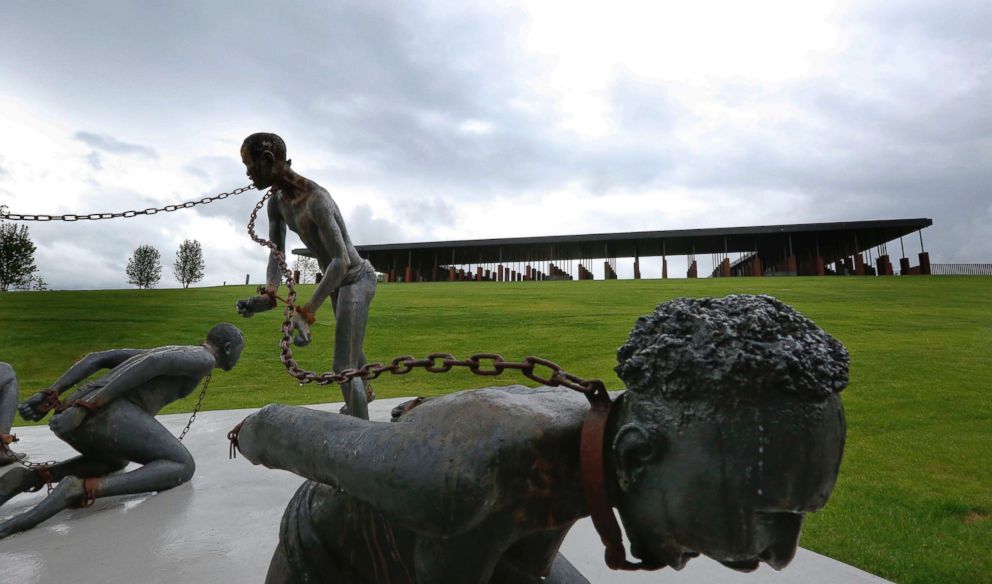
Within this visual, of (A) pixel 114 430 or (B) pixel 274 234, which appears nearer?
(A) pixel 114 430

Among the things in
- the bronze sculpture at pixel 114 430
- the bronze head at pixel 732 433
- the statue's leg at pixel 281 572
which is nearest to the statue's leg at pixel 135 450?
the bronze sculpture at pixel 114 430

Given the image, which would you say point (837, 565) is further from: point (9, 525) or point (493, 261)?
point (493, 261)

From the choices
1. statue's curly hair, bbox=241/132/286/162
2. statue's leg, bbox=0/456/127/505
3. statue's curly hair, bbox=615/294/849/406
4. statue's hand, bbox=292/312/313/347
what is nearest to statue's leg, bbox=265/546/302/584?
statue's curly hair, bbox=615/294/849/406

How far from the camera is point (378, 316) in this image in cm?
1898

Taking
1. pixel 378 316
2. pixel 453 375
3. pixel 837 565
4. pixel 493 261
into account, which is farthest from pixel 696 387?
pixel 493 261

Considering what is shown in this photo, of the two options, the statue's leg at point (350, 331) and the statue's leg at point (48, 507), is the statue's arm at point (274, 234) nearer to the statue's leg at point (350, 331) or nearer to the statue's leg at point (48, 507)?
the statue's leg at point (350, 331)

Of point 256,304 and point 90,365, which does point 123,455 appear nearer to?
point 90,365

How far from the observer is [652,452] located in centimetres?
106

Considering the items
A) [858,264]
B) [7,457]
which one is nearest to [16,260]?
[7,457]

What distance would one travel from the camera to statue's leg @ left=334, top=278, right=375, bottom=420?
407 centimetres

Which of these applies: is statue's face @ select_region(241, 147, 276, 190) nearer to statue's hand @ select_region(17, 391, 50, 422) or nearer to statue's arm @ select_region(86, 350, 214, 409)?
statue's arm @ select_region(86, 350, 214, 409)

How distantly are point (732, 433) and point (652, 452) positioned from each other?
0.15 m

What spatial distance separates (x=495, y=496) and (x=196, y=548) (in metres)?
2.42

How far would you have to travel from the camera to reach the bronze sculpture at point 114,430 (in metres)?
3.41
